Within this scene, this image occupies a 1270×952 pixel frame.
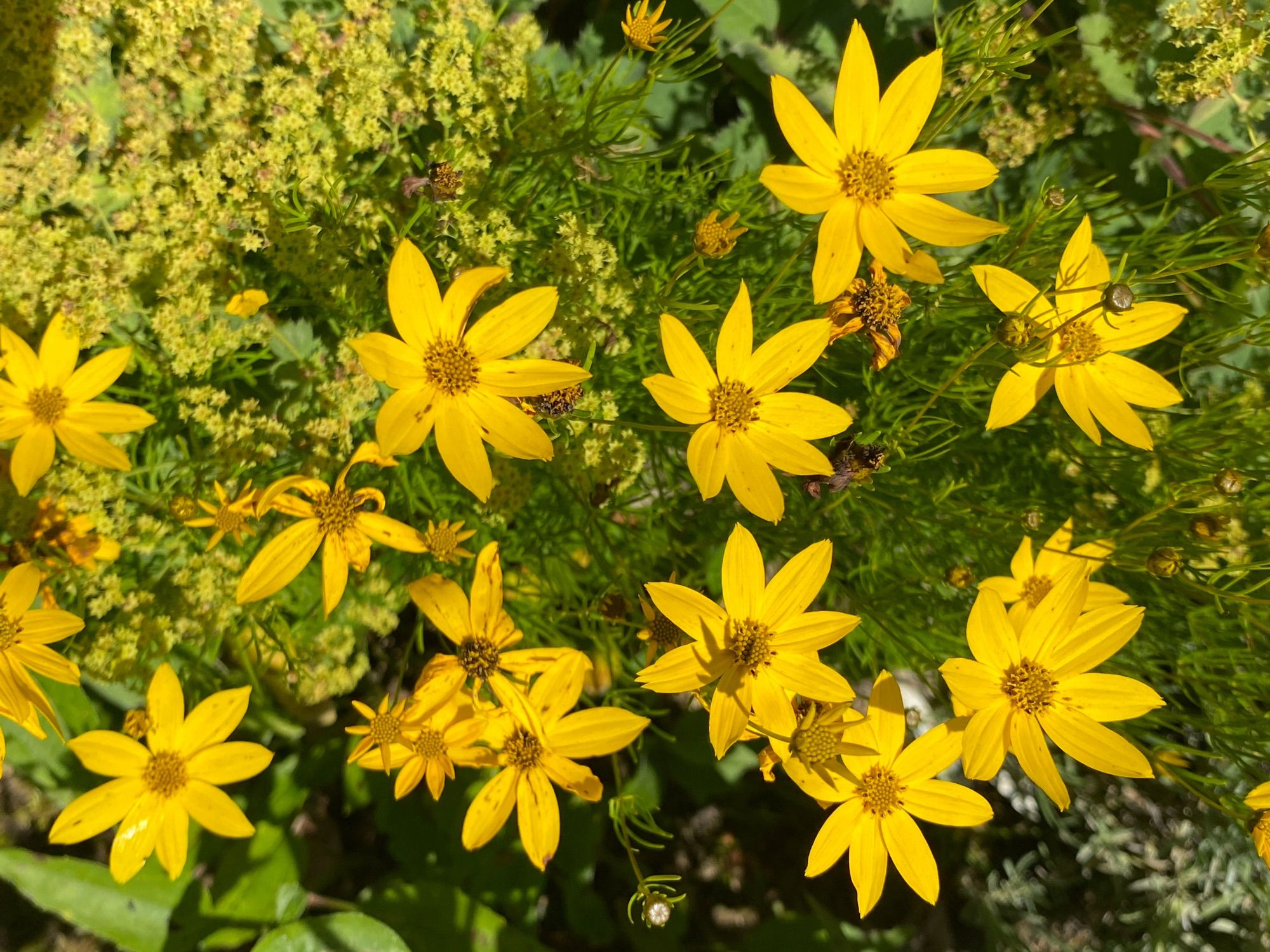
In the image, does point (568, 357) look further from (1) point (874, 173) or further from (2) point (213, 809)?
(2) point (213, 809)

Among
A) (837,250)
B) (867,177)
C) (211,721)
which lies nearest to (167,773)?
(211,721)

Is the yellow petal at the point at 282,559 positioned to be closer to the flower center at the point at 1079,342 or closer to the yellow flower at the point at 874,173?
the yellow flower at the point at 874,173

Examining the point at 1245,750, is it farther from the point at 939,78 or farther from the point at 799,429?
the point at 939,78

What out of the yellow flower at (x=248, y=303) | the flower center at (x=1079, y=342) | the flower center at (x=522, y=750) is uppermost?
the yellow flower at (x=248, y=303)

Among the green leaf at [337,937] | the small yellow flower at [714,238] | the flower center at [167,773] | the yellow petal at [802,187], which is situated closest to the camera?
the yellow petal at [802,187]

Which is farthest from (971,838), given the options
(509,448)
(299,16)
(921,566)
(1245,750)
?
(299,16)

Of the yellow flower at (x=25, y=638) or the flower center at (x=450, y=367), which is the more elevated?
the flower center at (x=450, y=367)

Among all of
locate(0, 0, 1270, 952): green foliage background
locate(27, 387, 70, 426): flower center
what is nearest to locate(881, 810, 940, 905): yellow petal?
locate(0, 0, 1270, 952): green foliage background

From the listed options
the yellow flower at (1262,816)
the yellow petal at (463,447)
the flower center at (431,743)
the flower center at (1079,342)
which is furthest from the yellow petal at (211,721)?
the yellow flower at (1262,816)
